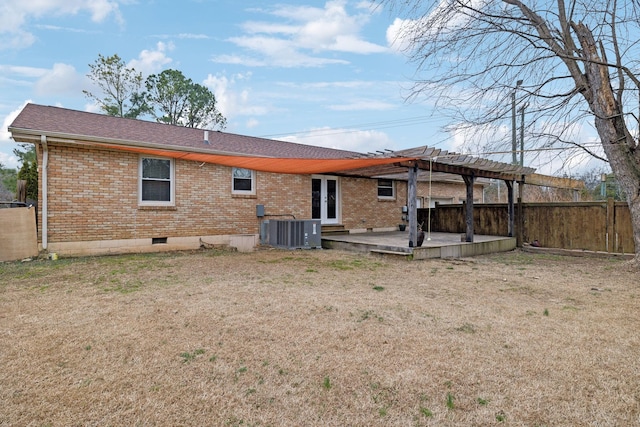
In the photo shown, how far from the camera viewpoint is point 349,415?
2.06 m

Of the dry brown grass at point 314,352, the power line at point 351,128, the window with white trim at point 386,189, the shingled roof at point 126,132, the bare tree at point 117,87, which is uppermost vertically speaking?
the bare tree at point 117,87

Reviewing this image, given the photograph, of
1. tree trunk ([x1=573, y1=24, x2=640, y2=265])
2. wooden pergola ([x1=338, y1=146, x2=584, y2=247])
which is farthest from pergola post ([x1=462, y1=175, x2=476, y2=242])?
tree trunk ([x1=573, y1=24, x2=640, y2=265])

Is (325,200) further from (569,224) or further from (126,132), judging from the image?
(569,224)

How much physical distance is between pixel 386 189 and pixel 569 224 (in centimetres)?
632

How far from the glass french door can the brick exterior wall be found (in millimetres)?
359

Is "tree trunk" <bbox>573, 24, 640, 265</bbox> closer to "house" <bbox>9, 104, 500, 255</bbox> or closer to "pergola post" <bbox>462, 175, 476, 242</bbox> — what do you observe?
"pergola post" <bbox>462, 175, 476, 242</bbox>

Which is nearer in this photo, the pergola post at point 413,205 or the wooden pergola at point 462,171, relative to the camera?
the wooden pergola at point 462,171

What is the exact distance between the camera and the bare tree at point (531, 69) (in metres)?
6.82

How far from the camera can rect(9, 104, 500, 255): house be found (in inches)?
303

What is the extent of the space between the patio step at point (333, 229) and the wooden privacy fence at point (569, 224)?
4441 millimetres

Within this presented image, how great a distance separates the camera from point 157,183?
9.07m

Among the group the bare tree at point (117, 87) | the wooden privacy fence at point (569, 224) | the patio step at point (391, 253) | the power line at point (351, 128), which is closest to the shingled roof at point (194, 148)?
the wooden privacy fence at point (569, 224)

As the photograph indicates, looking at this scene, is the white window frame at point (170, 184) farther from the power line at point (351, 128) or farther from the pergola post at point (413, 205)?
the power line at point (351, 128)

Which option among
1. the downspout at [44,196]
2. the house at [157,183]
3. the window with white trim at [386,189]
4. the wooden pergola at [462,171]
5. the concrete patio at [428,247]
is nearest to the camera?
the downspout at [44,196]
